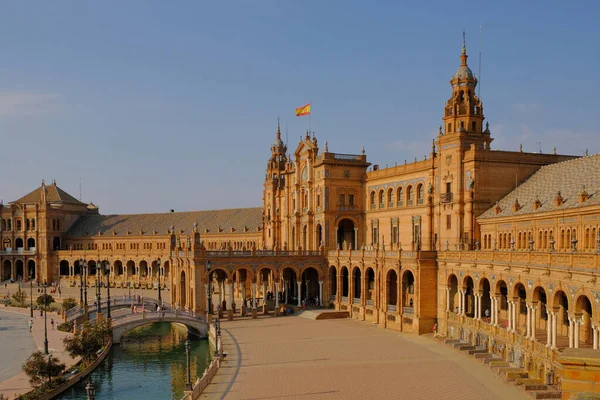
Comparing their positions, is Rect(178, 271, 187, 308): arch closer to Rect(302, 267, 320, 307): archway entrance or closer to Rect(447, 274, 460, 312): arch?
Rect(302, 267, 320, 307): archway entrance

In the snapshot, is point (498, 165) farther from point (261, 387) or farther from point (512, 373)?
point (261, 387)

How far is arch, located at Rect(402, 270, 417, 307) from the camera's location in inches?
2559

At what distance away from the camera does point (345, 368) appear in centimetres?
4588

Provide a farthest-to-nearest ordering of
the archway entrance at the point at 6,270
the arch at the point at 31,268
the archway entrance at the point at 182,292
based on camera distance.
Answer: the archway entrance at the point at 6,270, the arch at the point at 31,268, the archway entrance at the point at 182,292

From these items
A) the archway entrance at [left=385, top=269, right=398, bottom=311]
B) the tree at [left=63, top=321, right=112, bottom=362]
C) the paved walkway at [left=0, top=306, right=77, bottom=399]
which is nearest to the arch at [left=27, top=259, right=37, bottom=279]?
the paved walkway at [left=0, top=306, right=77, bottom=399]

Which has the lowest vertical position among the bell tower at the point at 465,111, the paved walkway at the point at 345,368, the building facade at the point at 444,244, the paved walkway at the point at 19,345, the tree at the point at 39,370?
the paved walkway at the point at 19,345

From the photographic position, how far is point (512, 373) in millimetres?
40531

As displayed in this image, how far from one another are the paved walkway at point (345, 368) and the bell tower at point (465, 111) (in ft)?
66.8

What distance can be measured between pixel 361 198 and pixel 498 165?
23.9m

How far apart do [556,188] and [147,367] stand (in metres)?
37.0

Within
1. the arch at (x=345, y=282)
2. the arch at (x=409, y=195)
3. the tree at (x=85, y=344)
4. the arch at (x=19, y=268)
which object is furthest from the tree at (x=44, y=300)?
the arch at (x=409, y=195)

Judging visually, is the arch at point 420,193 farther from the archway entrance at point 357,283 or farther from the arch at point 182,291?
the arch at point 182,291

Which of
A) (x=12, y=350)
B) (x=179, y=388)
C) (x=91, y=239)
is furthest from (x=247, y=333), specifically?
(x=91, y=239)

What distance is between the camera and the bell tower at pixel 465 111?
6406 cm
